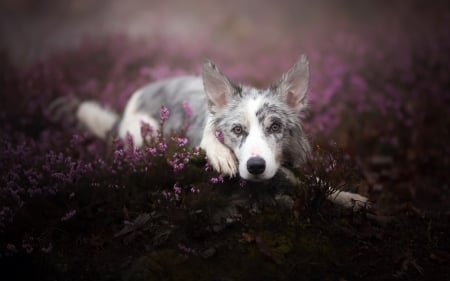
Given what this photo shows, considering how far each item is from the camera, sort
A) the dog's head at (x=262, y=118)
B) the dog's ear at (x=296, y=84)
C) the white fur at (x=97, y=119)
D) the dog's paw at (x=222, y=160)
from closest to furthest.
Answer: the dog's head at (x=262, y=118), the dog's paw at (x=222, y=160), the dog's ear at (x=296, y=84), the white fur at (x=97, y=119)

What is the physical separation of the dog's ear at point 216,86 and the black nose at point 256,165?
1.05 meters

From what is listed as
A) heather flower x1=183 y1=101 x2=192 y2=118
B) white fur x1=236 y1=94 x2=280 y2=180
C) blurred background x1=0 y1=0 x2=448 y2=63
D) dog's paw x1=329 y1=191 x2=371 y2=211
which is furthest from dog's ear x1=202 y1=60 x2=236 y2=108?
blurred background x1=0 y1=0 x2=448 y2=63

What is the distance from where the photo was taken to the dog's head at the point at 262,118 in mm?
4812

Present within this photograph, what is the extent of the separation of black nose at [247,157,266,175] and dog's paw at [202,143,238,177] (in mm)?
435

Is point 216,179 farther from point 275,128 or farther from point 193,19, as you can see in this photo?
point 193,19

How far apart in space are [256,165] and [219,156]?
61cm

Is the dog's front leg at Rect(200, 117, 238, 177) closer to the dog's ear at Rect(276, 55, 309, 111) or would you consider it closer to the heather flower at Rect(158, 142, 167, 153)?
the heather flower at Rect(158, 142, 167, 153)

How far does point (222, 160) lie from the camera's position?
5.14 metres

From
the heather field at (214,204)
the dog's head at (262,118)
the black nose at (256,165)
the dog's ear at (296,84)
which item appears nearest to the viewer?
the heather field at (214,204)

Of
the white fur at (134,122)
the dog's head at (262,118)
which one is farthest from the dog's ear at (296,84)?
the white fur at (134,122)

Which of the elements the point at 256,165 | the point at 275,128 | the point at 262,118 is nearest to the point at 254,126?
the point at 262,118

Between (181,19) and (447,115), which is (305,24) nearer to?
(181,19)

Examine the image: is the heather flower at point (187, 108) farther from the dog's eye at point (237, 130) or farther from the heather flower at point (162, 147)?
the dog's eye at point (237, 130)

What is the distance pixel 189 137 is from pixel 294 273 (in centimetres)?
248
